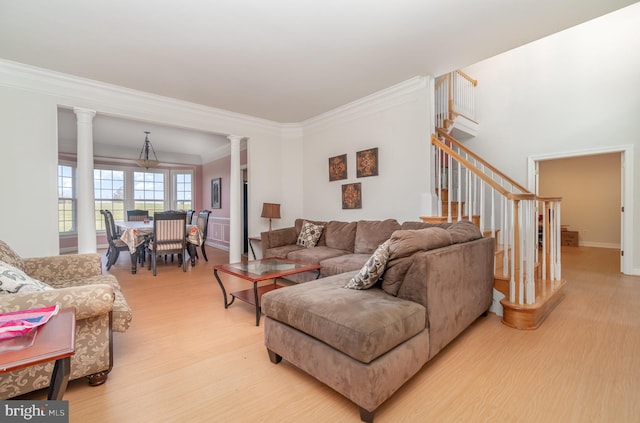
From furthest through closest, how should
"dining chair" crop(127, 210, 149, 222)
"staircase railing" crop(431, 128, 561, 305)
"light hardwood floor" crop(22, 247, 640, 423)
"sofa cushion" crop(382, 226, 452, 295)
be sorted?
"dining chair" crop(127, 210, 149, 222) → "staircase railing" crop(431, 128, 561, 305) → "sofa cushion" crop(382, 226, 452, 295) → "light hardwood floor" crop(22, 247, 640, 423)

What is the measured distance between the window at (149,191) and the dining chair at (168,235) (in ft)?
11.9

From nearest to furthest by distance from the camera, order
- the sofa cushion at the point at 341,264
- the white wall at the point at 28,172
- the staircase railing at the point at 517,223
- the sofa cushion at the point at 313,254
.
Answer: the staircase railing at the point at 517,223
the sofa cushion at the point at 341,264
the white wall at the point at 28,172
the sofa cushion at the point at 313,254

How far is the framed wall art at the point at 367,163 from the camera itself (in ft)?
14.3

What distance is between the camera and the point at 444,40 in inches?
114

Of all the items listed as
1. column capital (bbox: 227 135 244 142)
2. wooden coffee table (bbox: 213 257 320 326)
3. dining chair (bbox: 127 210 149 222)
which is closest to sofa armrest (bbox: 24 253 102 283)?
wooden coffee table (bbox: 213 257 320 326)

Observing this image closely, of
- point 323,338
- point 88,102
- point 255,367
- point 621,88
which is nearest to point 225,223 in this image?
point 88,102

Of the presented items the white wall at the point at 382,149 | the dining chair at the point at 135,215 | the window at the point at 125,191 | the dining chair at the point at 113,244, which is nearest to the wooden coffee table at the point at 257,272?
the white wall at the point at 382,149

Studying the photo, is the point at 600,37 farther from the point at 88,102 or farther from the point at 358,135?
the point at 88,102

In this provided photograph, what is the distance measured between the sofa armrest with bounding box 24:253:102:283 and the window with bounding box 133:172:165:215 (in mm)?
5860

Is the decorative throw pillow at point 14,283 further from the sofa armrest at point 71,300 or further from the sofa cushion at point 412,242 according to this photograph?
the sofa cushion at point 412,242

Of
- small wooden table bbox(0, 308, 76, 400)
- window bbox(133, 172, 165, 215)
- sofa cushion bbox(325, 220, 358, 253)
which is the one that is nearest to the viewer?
small wooden table bbox(0, 308, 76, 400)

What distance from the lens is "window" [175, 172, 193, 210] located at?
26.9ft

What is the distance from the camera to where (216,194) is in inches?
298

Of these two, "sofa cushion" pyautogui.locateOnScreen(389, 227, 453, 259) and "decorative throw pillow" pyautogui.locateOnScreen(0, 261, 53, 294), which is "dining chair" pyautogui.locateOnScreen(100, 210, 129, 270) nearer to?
"decorative throw pillow" pyautogui.locateOnScreen(0, 261, 53, 294)
